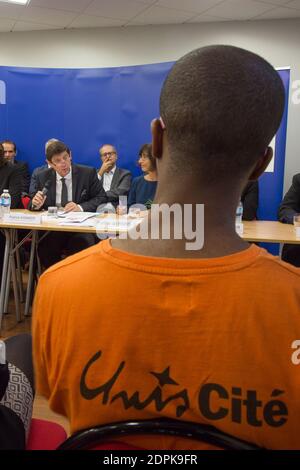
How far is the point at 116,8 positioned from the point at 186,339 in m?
4.94

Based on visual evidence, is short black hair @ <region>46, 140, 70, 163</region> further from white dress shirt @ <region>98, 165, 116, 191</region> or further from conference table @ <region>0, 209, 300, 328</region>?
white dress shirt @ <region>98, 165, 116, 191</region>

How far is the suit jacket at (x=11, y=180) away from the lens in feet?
11.0

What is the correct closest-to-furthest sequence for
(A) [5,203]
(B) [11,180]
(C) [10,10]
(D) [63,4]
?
(A) [5,203], (B) [11,180], (D) [63,4], (C) [10,10]

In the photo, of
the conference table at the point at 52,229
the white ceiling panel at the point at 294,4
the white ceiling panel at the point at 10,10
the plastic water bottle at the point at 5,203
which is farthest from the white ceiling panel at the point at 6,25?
the conference table at the point at 52,229

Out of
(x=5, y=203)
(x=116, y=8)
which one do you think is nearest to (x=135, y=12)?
(x=116, y=8)

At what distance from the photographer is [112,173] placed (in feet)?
15.2

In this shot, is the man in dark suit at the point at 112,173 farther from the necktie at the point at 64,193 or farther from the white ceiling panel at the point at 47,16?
the white ceiling panel at the point at 47,16

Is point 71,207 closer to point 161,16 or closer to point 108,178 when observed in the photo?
point 108,178

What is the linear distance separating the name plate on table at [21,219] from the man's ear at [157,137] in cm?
227

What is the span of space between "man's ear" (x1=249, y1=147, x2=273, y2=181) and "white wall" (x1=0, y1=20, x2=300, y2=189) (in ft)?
15.5

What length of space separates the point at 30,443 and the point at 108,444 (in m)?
0.52

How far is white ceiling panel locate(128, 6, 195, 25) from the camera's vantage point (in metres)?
4.68
